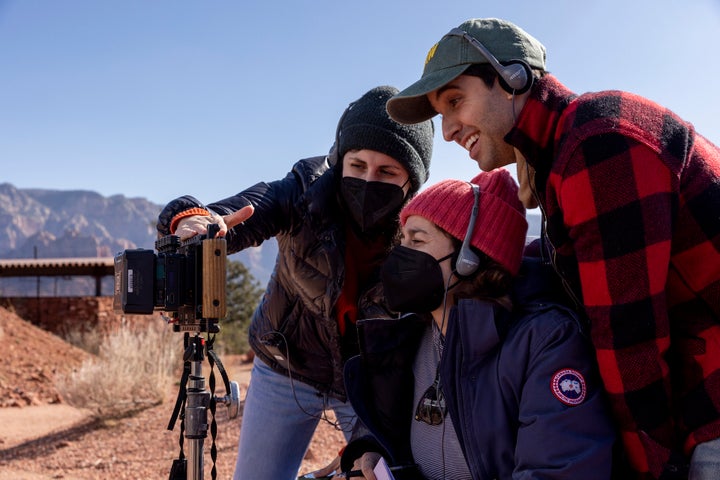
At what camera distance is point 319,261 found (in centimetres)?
277

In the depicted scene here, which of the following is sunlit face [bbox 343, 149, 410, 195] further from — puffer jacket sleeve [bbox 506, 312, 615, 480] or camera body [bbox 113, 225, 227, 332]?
puffer jacket sleeve [bbox 506, 312, 615, 480]

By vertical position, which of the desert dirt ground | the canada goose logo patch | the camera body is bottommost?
the desert dirt ground

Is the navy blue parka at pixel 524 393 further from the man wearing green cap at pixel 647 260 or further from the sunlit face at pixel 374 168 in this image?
the sunlit face at pixel 374 168

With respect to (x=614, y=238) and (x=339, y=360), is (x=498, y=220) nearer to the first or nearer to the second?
(x=614, y=238)

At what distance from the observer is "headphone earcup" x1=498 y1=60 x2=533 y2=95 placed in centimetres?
179

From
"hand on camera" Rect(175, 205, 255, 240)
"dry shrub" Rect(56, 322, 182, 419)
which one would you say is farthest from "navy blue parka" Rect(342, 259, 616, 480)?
"dry shrub" Rect(56, 322, 182, 419)

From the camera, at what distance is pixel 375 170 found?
9.19 feet

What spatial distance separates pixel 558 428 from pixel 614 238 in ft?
1.62

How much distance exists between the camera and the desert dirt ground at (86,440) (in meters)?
6.76

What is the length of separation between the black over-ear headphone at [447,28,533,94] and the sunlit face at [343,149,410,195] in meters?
0.98

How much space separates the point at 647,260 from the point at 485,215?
0.72m

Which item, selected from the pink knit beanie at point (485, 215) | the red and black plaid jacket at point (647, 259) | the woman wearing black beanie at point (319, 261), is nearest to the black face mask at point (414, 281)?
the pink knit beanie at point (485, 215)

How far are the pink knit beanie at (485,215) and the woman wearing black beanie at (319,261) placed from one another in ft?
1.91

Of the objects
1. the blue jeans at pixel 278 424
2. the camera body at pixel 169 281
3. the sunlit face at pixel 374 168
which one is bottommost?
the blue jeans at pixel 278 424
